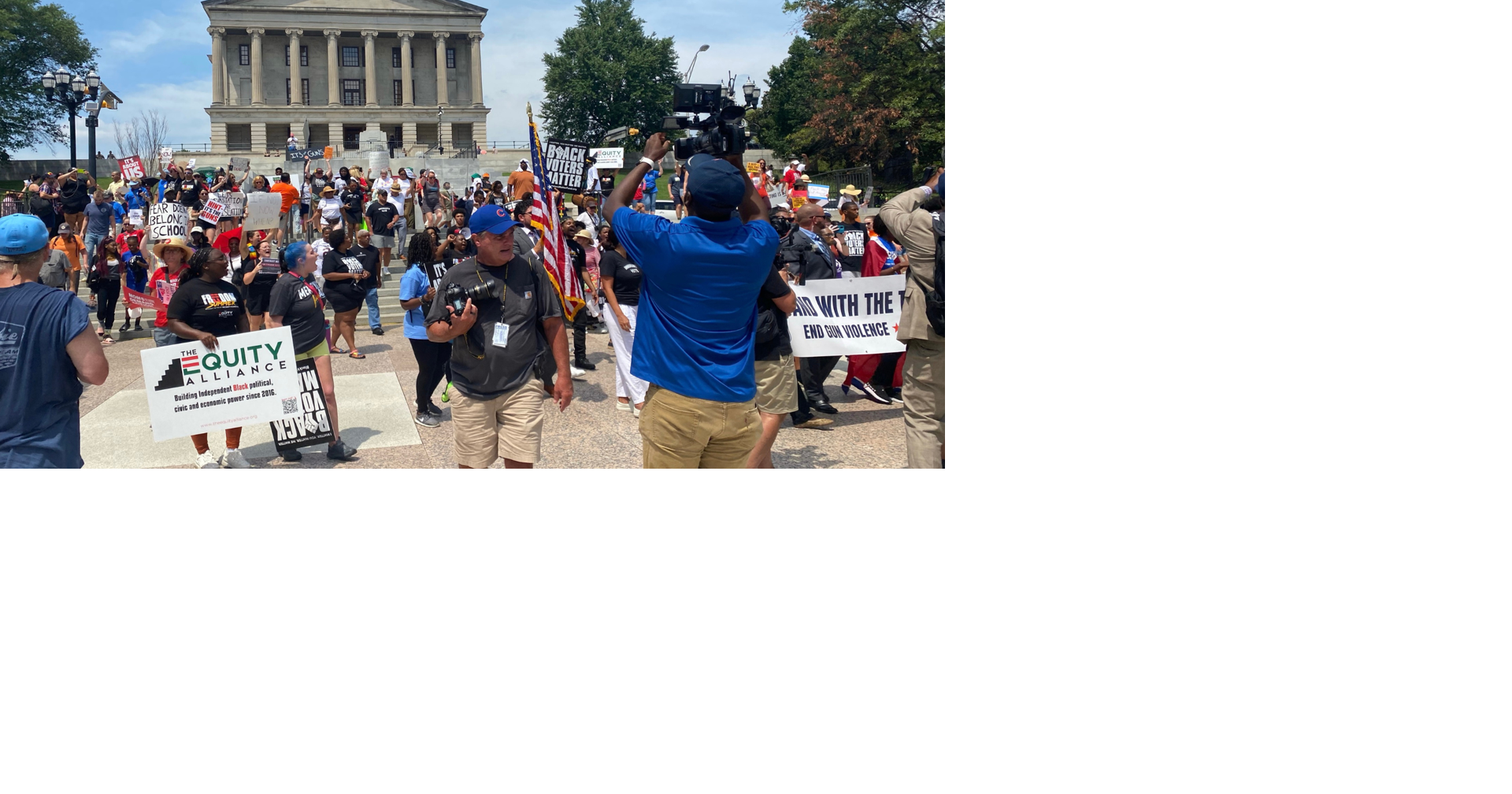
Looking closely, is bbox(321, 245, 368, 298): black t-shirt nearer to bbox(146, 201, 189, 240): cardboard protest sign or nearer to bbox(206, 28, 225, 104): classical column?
bbox(146, 201, 189, 240): cardboard protest sign

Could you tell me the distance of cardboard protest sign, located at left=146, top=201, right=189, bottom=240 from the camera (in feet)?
39.8

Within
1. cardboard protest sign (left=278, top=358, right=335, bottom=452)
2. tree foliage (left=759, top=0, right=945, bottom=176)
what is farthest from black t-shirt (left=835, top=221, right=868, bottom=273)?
tree foliage (left=759, top=0, right=945, bottom=176)

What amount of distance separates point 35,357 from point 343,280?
7550 mm

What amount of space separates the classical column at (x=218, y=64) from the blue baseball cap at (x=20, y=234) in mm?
54438

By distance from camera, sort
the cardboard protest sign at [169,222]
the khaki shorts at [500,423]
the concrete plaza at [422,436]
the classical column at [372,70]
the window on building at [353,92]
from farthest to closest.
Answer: the window on building at [353,92] < the classical column at [372,70] < the cardboard protest sign at [169,222] < the concrete plaza at [422,436] < the khaki shorts at [500,423]

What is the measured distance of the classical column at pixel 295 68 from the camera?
56375 mm

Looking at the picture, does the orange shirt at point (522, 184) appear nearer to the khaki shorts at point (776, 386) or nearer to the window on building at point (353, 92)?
the khaki shorts at point (776, 386)

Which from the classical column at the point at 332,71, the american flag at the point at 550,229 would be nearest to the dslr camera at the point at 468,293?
the american flag at the point at 550,229

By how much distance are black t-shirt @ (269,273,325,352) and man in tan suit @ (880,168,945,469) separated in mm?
4398

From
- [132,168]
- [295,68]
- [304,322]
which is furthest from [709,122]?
[295,68]

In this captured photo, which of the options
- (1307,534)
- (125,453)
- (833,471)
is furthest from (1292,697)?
(125,453)

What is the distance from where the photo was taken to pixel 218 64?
190 feet

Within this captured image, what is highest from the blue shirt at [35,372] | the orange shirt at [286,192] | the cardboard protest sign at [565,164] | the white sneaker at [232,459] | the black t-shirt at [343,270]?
the orange shirt at [286,192]

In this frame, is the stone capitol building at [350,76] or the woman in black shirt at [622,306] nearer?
the woman in black shirt at [622,306]
